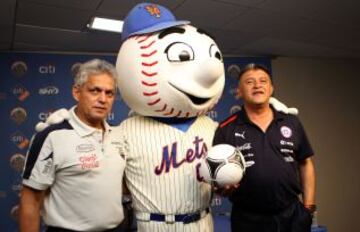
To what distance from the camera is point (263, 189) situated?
1.75 m

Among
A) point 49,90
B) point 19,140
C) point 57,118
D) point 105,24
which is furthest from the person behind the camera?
point 49,90

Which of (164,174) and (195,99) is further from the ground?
(195,99)

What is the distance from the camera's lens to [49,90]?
3576 mm

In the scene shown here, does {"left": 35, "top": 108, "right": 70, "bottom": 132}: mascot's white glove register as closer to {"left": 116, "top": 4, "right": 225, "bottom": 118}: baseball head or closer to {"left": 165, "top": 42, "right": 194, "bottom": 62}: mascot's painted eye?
{"left": 116, "top": 4, "right": 225, "bottom": 118}: baseball head

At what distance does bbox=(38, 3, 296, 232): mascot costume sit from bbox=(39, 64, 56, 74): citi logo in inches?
81.7

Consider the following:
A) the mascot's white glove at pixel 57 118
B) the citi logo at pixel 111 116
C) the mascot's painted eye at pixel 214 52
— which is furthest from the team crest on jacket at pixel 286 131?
the citi logo at pixel 111 116

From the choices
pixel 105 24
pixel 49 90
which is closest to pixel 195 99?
pixel 105 24

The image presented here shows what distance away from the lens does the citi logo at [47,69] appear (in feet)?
11.7

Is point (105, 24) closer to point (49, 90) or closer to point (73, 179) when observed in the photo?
point (49, 90)

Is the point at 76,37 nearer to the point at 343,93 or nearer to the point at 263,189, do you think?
the point at 263,189

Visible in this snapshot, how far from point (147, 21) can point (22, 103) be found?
2225 millimetres

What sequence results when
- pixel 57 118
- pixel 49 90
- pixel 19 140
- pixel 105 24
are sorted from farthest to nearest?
pixel 49 90, pixel 19 140, pixel 105 24, pixel 57 118

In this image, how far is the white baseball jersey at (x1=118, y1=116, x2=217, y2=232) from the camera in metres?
1.68

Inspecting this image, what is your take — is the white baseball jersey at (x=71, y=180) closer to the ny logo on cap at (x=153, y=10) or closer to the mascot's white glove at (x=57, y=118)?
the mascot's white glove at (x=57, y=118)
